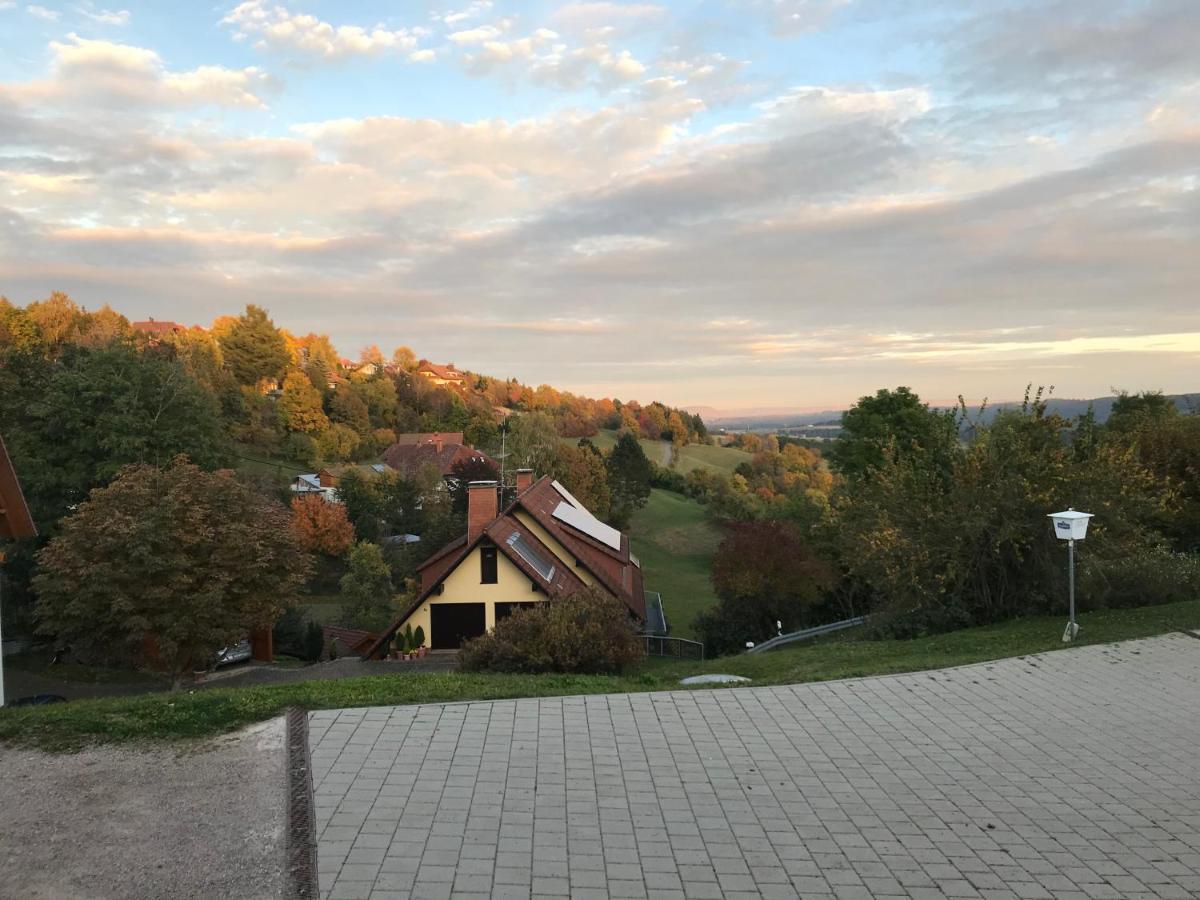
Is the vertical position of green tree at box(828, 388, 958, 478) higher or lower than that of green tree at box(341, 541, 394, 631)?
higher

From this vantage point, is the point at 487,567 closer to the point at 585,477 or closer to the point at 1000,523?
the point at 1000,523

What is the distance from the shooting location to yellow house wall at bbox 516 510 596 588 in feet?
77.8

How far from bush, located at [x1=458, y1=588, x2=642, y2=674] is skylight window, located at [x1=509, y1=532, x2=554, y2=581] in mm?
9914

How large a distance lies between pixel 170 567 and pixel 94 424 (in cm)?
1271

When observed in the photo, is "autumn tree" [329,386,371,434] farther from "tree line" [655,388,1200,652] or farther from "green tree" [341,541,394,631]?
"tree line" [655,388,1200,652]

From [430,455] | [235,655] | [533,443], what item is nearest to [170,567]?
[235,655]

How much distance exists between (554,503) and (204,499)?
1297 centimetres

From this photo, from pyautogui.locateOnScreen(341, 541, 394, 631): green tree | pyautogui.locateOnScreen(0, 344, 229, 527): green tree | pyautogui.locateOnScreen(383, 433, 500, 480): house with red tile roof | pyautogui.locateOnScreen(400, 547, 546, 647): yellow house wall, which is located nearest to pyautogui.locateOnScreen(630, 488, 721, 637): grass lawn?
pyautogui.locateOnScreen(400, 547, 546, 647): yellow house wall

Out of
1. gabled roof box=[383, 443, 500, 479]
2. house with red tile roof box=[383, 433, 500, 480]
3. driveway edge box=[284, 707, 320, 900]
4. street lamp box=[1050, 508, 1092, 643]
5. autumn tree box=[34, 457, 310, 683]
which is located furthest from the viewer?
gabled roof box=[383, 443, 500, 479]

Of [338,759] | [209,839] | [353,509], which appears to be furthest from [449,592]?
[353,509]

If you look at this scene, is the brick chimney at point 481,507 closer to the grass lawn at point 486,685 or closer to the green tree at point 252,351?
the grass lawn at point 486,685

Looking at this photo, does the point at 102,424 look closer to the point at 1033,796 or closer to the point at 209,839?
the point at 209,839

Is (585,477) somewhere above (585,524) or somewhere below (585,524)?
above

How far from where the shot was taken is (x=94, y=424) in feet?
85.9
